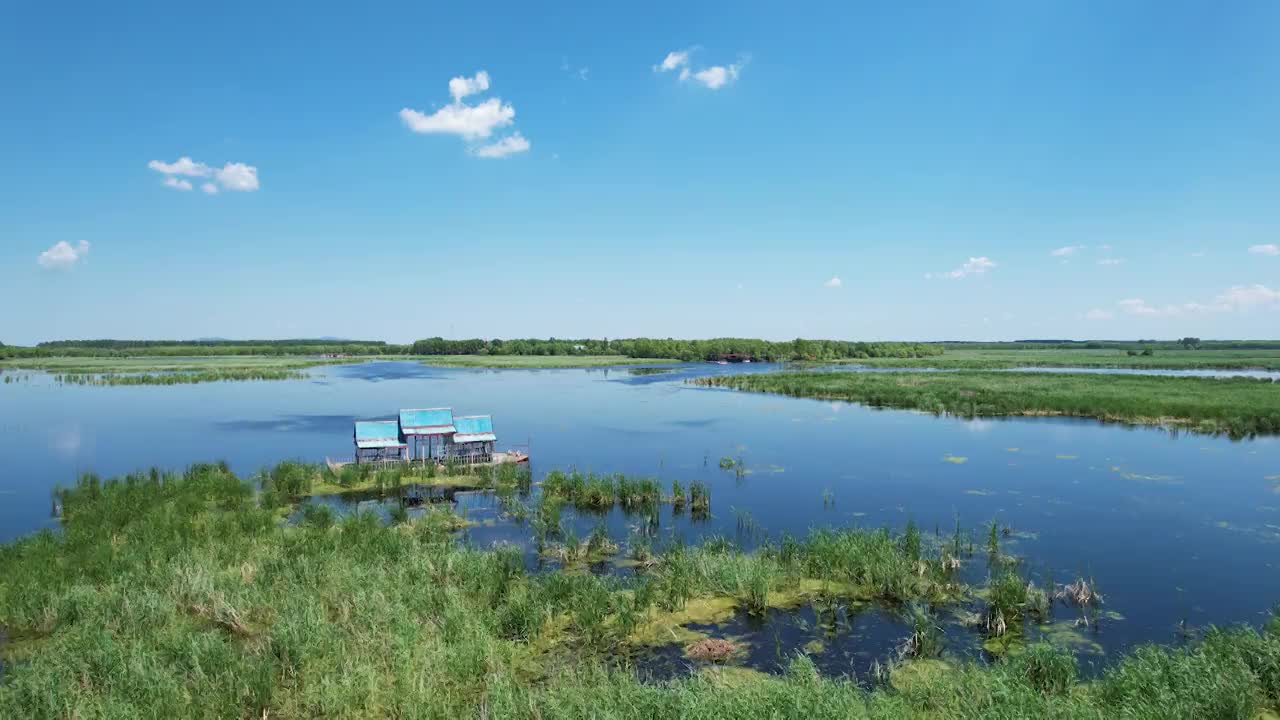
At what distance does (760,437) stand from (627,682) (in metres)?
35.2

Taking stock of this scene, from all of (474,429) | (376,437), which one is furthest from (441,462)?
(376,437)

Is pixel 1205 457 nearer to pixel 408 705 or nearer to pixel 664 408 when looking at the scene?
pixel 664 408

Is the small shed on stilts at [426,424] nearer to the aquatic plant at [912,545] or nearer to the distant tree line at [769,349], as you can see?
the aquatic plant at [912,545]

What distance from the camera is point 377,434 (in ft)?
111

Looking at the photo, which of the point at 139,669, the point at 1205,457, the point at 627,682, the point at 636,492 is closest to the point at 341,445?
the point at 636,492

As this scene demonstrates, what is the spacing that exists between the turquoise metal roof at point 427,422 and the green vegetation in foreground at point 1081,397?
42.9 metres

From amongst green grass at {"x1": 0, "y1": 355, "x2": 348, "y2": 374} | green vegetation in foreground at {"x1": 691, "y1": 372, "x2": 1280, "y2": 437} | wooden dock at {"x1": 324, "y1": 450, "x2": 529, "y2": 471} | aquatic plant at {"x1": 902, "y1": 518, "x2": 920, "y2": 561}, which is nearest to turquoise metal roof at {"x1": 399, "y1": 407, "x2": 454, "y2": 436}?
wooden dock at {"x1": 324, "y1": 450, "x2": 529, "y2": 471}

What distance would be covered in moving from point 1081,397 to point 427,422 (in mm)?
55452

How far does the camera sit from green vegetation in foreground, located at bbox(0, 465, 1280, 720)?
10492 millimetres

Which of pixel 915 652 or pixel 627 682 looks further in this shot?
pixel 915 652

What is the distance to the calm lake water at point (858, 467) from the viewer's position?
20.3 metres

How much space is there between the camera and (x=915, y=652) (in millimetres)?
13594

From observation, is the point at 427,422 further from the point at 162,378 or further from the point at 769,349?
the point at 769,349

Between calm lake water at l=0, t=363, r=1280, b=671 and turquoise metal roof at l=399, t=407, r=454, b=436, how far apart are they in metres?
5.17
